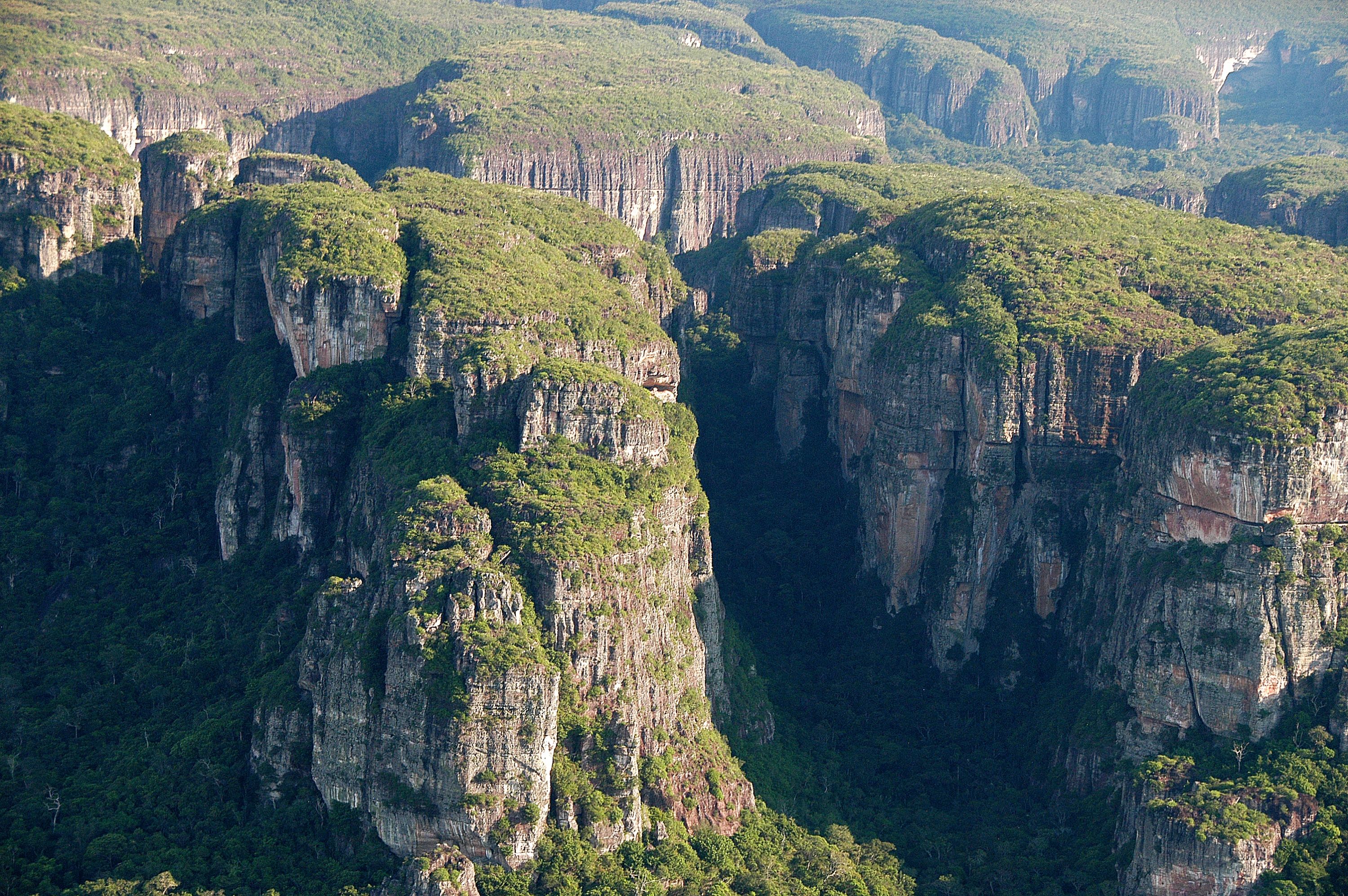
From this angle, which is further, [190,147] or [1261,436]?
[190,147]

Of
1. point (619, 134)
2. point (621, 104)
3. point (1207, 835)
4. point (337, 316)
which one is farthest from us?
point (621, 104)

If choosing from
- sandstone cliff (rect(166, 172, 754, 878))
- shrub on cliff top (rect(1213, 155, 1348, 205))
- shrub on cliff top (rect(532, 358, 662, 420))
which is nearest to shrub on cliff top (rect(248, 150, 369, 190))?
sandstone cliff (rect(166, 172, 754, 878))

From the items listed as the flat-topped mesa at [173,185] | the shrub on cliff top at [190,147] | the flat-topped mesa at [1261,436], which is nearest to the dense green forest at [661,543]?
the flat-topped mesa at [1261,436]

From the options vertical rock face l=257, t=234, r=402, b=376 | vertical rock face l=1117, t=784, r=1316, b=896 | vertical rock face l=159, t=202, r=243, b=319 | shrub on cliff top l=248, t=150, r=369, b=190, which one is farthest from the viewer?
shrub on cliff top l=248, t=150, r=369, b=190

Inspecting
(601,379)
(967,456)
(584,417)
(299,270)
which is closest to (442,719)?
(584,417)

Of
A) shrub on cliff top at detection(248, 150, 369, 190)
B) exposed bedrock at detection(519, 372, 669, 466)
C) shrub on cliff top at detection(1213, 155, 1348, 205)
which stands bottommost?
exposed bedrock at detection(519, 372, 669, 466)

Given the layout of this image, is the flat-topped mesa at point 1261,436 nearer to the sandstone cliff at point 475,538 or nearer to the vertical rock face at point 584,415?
the sandstone cliff at point 475,538

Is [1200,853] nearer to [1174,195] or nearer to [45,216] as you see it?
[45,216]

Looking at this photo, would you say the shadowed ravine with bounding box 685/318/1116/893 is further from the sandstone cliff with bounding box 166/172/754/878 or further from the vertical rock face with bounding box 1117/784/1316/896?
the sandstone cliff with bounding box 166/172/754/878
